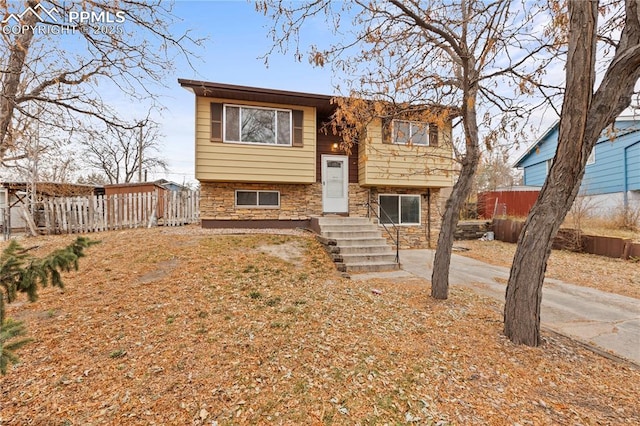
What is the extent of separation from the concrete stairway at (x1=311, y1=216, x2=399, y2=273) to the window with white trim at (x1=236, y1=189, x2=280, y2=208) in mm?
1726

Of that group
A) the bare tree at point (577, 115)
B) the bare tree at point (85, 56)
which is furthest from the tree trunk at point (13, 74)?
the bare tree at point (577, 115)

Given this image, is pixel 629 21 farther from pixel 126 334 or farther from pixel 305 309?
pixel 126 334

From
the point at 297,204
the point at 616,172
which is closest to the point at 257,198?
the point at 297,204

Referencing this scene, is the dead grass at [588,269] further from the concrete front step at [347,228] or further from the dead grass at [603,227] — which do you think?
the concrete front step at [347,228]

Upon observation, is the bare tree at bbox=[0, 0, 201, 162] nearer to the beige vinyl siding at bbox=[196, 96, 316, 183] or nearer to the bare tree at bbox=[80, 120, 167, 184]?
the beige vinyl siding at bbox=[196, 96, 316, 183]

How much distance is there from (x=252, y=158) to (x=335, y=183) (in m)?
3.17

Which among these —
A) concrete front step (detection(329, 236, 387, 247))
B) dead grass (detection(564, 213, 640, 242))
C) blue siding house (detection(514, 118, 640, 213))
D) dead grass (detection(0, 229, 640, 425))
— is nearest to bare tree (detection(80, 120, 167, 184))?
concrete front step (detection(329, 236, 387, 247))

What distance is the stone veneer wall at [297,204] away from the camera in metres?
9.10

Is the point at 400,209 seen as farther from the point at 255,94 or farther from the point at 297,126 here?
the point at 255,94

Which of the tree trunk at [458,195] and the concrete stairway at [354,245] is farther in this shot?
the concrete stairway at [354,245]

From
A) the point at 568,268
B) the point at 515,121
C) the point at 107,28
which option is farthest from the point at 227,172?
the point at 568,268

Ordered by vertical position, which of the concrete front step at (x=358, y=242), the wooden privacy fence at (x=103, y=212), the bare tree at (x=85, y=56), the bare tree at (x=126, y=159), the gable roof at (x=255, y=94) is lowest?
the concrete front step at (x=358, y=242)

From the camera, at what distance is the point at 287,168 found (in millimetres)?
9062

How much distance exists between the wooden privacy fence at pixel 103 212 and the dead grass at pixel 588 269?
1159cm
